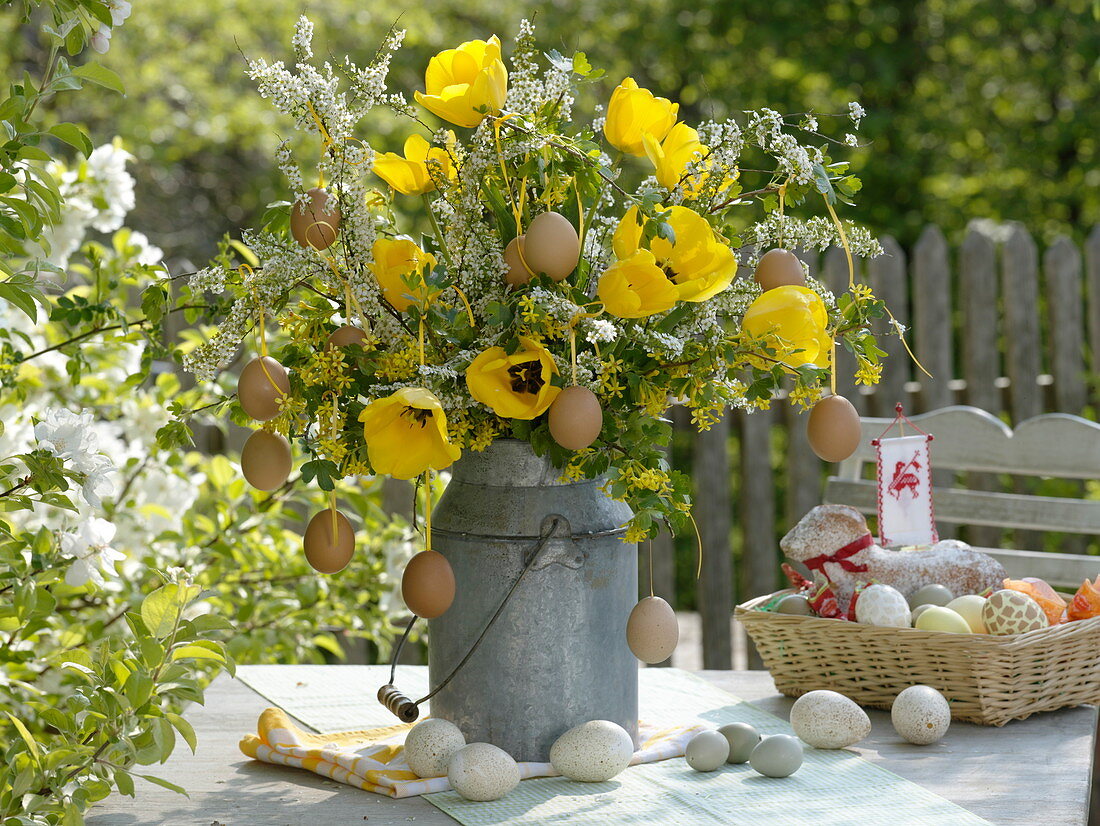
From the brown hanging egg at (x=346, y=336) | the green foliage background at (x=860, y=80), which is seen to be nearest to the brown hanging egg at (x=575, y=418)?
the brown hanging egg at (x=346, y=336)

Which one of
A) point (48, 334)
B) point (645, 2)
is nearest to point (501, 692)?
point (48, 334)

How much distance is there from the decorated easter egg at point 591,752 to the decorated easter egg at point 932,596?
0.46 meters

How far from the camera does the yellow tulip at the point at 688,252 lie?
1101 mm

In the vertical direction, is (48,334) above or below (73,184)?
below

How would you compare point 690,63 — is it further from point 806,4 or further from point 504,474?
point 504,474

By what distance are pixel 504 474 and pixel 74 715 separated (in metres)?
0.45

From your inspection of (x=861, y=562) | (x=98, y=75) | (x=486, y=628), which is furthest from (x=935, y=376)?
(x=98, y=75)

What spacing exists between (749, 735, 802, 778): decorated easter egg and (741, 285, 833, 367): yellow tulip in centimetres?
40

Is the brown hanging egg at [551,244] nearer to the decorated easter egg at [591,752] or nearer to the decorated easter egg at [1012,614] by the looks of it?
the decorated easter egg at [591,752]

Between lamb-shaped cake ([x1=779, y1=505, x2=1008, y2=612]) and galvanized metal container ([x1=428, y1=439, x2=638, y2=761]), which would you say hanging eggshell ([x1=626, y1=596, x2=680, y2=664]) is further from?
lamb-shaped cake ([x1=779, y1=505, x2=1008, y2=612])

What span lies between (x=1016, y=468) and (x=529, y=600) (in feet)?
3.86

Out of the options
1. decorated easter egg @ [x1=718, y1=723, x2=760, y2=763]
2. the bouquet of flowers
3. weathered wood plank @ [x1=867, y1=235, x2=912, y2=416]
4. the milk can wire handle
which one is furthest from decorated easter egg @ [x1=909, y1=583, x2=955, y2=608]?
weathered wood plank @ [x1=867, y1=235, x2=912, y2=416]

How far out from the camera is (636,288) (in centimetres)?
108

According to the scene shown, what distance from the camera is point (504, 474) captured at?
1.21 metres
